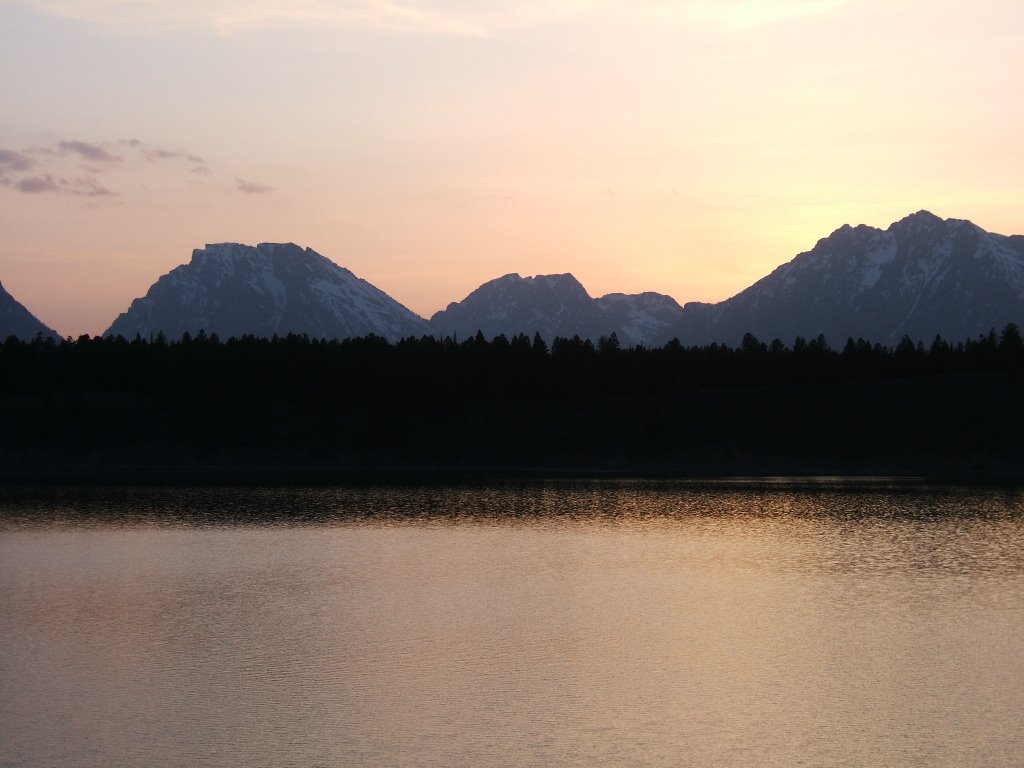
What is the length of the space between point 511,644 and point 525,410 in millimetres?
142118

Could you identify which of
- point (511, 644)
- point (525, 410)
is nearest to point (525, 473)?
point (525, 410)

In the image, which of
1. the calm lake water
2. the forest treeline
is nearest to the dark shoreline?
the forest treeline

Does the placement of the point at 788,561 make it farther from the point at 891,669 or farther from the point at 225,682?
the point at 225,682

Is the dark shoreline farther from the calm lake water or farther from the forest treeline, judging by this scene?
the calm lake water

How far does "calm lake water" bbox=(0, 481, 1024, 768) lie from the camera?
1196 inches

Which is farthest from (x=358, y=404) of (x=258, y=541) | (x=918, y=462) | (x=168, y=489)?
(x=258, y=541)

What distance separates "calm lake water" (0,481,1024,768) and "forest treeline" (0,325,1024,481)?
80.4 metres

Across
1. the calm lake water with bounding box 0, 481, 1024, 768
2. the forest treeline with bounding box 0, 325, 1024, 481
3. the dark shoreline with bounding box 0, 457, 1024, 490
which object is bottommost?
the calm lake water with bounding box 0, 481, 1024, 768

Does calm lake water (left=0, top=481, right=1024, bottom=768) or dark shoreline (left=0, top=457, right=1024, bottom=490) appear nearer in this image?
calm lake water (left=0, top=481, right=1024, bottom=768)

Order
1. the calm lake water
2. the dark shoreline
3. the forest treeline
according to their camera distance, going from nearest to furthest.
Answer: the calm lake water
the dark shoreline
the forest treeline

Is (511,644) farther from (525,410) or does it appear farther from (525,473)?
(525,410)

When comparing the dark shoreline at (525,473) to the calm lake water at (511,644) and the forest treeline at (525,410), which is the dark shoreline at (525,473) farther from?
the calm lake water at (511,644)

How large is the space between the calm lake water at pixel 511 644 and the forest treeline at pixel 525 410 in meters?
80.4

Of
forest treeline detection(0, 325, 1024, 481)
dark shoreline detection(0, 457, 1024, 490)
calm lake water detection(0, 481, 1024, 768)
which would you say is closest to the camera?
calm lake water detection(0, 481, 1024, 768)
